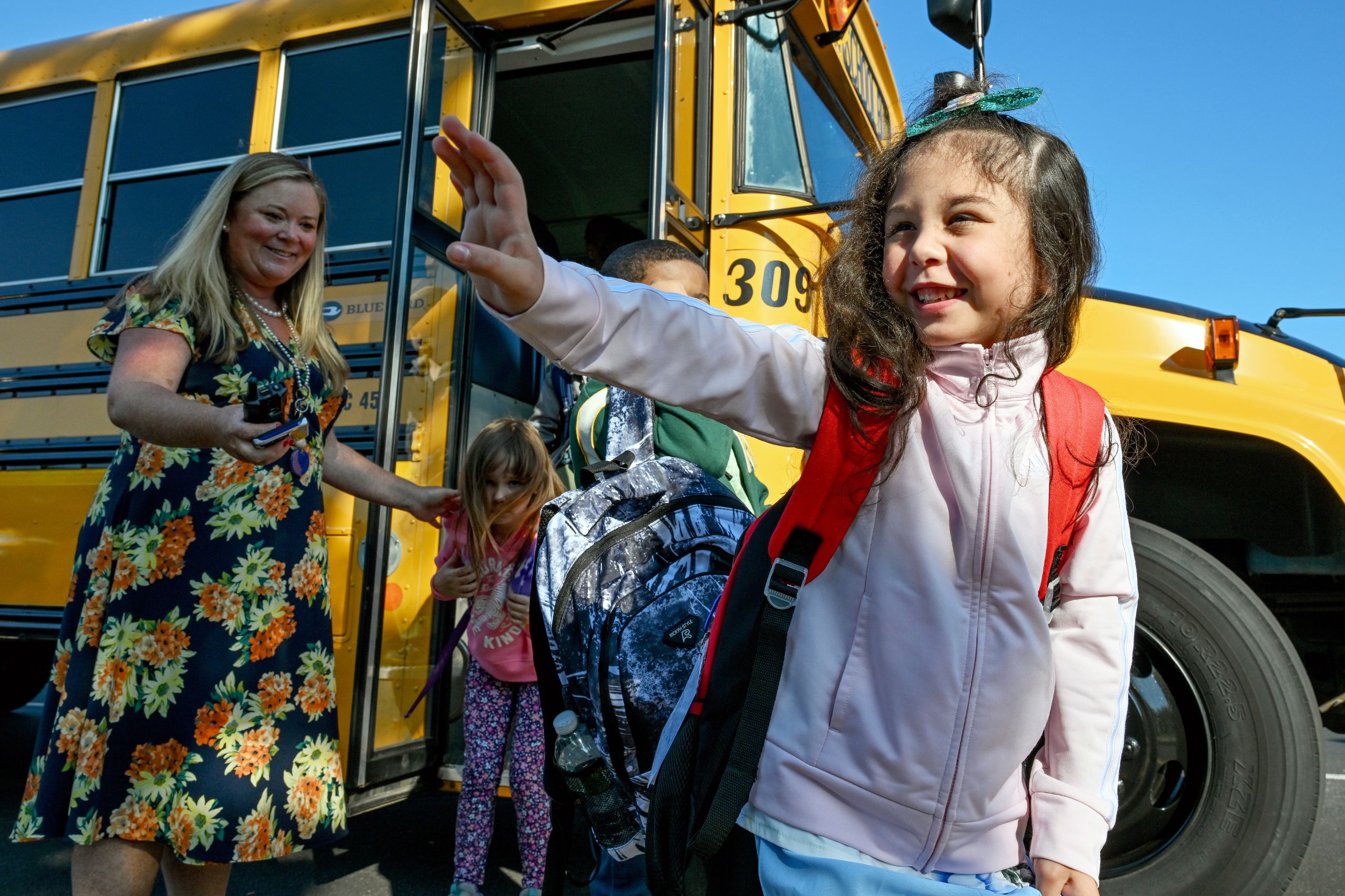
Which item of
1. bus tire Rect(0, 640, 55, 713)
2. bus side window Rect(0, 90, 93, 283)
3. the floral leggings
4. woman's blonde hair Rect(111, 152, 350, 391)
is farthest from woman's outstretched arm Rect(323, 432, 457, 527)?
bus tire Rect(0, 640, 55, 713)

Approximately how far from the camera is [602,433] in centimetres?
153

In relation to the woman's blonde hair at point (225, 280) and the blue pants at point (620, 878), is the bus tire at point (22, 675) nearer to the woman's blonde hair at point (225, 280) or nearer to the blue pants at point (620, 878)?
the woman's blonde hair at point (225, 280)

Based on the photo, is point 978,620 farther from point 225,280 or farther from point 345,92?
point 345,92

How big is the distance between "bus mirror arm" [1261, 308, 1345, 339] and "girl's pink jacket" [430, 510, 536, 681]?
78.1 inches

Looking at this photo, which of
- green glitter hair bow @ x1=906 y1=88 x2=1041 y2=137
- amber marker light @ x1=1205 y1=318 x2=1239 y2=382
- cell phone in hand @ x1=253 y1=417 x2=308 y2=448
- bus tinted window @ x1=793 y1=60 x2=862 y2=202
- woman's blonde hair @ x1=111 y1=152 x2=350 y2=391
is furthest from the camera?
bus tinted window @ x1=793 y1=60 x2=862 y2=202

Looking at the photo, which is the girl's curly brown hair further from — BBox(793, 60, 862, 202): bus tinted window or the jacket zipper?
BBox(793, 60, 862, 202): bus tinted window

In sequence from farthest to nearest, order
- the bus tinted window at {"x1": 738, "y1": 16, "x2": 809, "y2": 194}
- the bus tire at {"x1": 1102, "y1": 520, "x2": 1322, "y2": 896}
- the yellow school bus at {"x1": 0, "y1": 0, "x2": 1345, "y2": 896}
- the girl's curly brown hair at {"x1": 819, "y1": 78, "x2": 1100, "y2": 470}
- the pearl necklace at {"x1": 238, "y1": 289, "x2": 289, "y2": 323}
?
the bus tinted window at {"x1": 738, "y1": 16, "x2": 809, "y2": 194}
the yellow school bus at {"x1": 0, "y1": 0, "x2": 1345, "y2": 896}
the bus tire at {"x1": 1102, "y1": 520, "x2": 1322, "y2": 896}
the pearl necklace at {"x1": 238, "y1": 289, "x2": 289, "y2": 323}
the girl's curly brown hair at {"x1": 819, "y1": 78, "x2": 1100, "y2": 470}

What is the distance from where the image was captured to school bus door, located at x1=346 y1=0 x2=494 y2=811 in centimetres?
223

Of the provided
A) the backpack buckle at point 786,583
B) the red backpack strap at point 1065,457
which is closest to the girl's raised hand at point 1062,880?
the red backpack strap at point 1065,457

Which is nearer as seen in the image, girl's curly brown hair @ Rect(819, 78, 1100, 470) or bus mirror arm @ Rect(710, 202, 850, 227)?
girl's curly brown hair @ Rect(819, 78, 1100, 470)

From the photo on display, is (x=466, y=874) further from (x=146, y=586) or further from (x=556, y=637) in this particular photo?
(x=556, y=637)

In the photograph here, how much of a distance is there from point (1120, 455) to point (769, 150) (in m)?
1.97

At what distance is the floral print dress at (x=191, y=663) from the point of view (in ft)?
4.85

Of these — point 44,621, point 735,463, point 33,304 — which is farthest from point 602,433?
point 33,304
